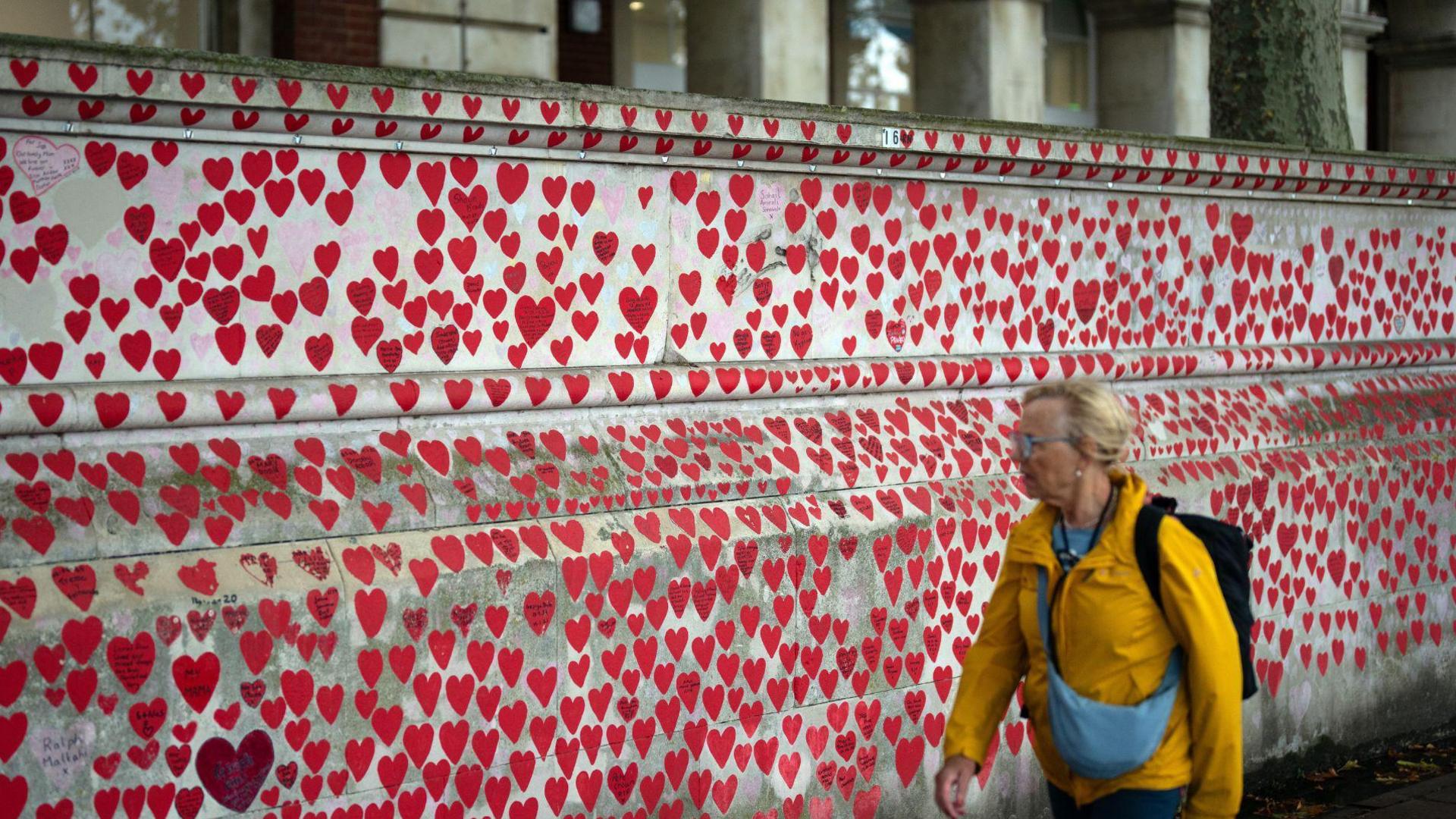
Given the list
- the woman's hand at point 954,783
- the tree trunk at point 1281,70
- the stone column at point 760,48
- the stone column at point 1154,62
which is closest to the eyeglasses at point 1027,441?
the woman's hand at point 954,783

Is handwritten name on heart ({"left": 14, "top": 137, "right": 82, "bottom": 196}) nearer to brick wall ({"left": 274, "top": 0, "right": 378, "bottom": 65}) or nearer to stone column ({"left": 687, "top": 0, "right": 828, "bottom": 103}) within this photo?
brick wall ({"left": 274, "top": 0, "right": 378, "bottom": 65})

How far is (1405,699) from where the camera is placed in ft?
23.9

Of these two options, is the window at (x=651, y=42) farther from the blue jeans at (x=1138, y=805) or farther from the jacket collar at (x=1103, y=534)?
the blue jeans at (x=1138, y=805)

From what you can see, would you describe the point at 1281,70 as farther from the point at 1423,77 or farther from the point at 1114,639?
the point at 1423,77

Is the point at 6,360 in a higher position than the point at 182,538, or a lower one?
higher

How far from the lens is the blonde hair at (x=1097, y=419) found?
342 cm

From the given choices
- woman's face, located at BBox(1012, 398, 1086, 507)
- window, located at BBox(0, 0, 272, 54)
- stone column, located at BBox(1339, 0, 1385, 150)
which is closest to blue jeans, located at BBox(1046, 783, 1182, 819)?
woman's face, located at BBox(1012, 398, 1086, 507)

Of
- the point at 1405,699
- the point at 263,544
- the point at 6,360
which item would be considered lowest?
the point at 1405,699

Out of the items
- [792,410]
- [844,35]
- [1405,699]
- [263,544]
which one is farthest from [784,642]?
[844,35]

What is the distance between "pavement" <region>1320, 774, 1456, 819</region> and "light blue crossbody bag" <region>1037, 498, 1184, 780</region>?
3.15 metres

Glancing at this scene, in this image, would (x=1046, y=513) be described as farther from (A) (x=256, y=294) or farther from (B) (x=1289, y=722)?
(B) (x=1289, y=722)

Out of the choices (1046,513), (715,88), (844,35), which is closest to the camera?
(1046,513)

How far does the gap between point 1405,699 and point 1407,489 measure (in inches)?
35.2

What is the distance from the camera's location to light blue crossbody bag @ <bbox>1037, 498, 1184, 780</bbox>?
3.34 m
